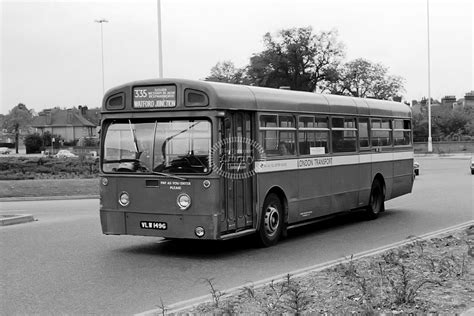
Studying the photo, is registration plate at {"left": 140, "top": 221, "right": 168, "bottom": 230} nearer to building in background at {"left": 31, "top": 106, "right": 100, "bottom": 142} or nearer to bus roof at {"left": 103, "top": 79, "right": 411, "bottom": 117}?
bus roof at {"left": 103, "top": 79, "right": 411, "bottom": 117}

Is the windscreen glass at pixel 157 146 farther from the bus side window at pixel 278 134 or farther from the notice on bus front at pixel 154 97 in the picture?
the bus side window at pixel 278 134

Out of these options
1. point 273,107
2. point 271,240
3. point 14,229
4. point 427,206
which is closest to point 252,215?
point 271,240

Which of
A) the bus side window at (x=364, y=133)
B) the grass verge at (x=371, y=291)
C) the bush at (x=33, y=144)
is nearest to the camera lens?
the grass verge at (x=371, y=291)

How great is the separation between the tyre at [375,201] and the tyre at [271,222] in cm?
488

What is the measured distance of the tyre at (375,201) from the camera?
1677cm

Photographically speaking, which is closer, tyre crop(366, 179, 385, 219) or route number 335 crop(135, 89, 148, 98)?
route number 335 crop(135, 89, 148, 98)

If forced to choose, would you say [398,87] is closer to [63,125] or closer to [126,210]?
[63,125]

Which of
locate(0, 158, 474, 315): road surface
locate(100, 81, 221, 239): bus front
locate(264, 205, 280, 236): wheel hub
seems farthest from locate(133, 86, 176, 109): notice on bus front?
locate(264, 205, 280, 236): wheel hub

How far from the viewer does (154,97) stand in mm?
11094

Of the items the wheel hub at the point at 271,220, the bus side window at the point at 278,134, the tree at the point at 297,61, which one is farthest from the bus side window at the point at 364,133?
the tree at the point at 297,61

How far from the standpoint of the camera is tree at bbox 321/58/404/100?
99.4 metres

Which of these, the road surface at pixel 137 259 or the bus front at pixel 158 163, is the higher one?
the bus front at pixel 158 163

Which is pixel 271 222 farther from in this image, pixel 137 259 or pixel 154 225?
pixel 137 259

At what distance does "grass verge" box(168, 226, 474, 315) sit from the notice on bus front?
3.45 meters
